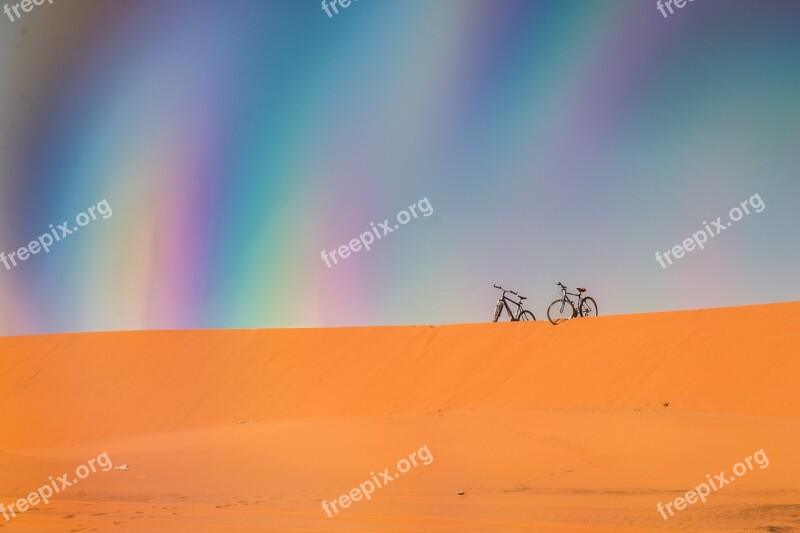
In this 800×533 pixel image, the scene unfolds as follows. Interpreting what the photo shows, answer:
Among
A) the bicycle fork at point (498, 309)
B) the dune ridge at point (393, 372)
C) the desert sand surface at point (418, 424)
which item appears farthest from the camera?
the bicycle fork at point (498, 309)

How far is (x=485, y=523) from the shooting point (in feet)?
19.2

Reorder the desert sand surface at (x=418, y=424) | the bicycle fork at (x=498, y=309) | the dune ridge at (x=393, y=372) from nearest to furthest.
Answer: the desert sand surface at (x=418, y=424) < the dune ridge at (x=393, y=372) < the bicycle fork at (x=498, y=309)

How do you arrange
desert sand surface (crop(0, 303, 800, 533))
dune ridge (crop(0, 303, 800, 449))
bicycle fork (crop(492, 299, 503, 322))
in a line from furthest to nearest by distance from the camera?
bicycle fork (crop(492, 299, 503, 322)) < dune ridge (crop(0, 303, 800, 449)) < desert sand surface (crop(0, 303, 800, 533))

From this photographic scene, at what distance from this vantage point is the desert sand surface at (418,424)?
6480 mm

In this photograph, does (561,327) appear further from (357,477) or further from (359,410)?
(357,477)

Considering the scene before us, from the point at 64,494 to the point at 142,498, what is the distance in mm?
1044

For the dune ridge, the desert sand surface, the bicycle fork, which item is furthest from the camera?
the bicycle fork

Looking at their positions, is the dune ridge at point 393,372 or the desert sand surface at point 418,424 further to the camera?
the dune ridge at point 393,372

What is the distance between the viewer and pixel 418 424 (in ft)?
50.1

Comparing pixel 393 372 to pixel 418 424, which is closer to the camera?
pixel 418 424

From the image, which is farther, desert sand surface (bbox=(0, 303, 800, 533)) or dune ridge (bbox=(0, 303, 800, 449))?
dune ridge (bbox=(0, 303, 800, 449))

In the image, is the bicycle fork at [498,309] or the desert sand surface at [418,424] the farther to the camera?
the bicycle fork at [498,309]

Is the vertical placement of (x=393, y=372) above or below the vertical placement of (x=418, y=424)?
above

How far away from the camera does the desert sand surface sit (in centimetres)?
648
